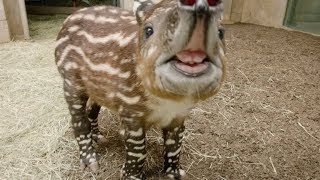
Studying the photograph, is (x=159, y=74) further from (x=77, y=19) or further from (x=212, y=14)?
(x=77, y=19)

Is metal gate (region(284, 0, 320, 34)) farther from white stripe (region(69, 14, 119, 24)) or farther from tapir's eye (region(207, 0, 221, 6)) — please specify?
tapir's eye (region(207, 0, 221, 6))

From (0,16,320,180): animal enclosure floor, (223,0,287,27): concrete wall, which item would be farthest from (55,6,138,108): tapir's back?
(223,0,287,27): concrete wall

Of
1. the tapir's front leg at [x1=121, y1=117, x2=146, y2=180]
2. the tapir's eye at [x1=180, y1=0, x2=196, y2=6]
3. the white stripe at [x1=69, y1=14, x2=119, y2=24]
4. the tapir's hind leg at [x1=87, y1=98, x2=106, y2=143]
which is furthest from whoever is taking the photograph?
the tapir's hind leg at [x1=87, y1=98, x2=106, y2=143]

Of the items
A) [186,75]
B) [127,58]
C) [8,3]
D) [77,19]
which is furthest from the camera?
[8,3]

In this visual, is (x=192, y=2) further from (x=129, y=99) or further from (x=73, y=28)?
(x=73, y=28)

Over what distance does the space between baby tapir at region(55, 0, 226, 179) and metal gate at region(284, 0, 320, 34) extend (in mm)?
4089

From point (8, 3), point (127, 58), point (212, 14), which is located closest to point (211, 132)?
point (127, 58)

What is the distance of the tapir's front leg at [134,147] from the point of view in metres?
2.00

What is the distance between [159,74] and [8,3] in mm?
3848

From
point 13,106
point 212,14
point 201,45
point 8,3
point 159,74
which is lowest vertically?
point 13,106

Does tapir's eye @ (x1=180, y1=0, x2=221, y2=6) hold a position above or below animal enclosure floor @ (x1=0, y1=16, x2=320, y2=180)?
above

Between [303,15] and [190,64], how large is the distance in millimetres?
4903

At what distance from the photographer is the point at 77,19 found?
229 centimetres

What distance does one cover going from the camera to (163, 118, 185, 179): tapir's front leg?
7.19 feet
